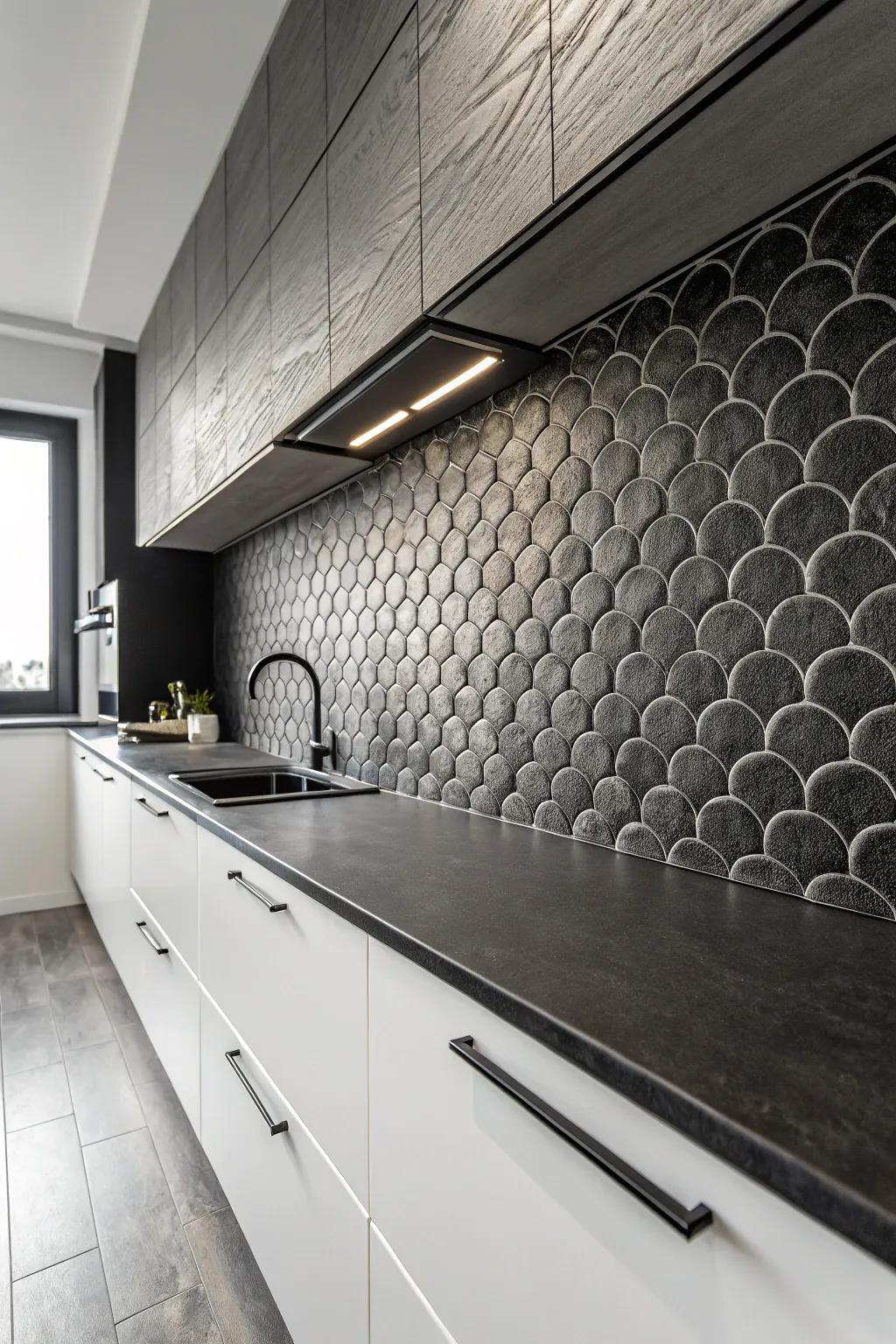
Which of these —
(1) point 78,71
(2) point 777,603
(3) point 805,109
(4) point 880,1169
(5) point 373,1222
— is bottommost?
(5) point 373,1222

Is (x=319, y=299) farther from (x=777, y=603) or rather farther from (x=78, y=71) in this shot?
(x=78, y=71)

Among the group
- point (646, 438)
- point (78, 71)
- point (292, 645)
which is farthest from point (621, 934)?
point (78, 71)

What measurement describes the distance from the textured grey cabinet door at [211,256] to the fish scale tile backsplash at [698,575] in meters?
1.08

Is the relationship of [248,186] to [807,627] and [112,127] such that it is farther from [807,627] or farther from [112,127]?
[807,627]

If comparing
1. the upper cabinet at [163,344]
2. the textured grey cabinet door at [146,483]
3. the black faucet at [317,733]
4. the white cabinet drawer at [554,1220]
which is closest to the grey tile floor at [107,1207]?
the white cabinet drawer at [554,1220]

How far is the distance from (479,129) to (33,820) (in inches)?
150

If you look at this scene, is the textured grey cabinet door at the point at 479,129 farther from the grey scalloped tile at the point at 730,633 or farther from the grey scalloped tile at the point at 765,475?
the grey scalloped tile at the point at 730,633

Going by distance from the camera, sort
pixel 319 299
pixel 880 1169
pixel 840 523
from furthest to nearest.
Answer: pixel 319 299 → pixel 840 523 → pixel 880 1169

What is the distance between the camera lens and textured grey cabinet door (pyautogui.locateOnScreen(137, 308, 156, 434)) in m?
3.47

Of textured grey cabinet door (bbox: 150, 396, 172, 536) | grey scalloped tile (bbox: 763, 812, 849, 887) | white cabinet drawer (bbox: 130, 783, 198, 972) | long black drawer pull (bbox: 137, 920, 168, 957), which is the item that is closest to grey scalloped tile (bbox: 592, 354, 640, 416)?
grey scalloped tile (bbox: 763, 812, 849, 887)

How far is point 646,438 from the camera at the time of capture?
1265 millimetres

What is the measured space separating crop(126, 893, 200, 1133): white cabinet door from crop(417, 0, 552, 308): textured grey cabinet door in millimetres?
1615

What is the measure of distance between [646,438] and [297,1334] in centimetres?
155

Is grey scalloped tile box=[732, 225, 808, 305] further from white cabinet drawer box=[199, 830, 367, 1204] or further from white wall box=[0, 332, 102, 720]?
white wall box=[0, 332, 102, 720]
